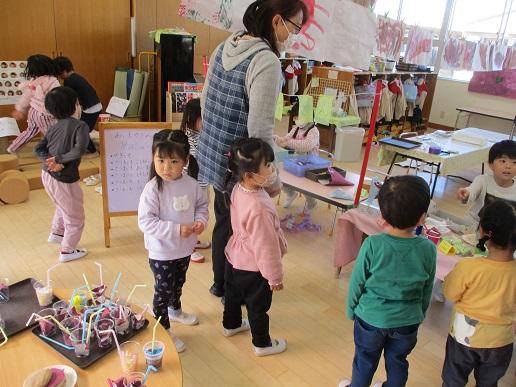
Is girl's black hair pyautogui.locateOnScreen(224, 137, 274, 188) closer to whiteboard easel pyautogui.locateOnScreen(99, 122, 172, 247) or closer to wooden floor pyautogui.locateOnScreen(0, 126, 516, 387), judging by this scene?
wooden floor pyautogui.locateOnScreen(0, 126, 516, 387)

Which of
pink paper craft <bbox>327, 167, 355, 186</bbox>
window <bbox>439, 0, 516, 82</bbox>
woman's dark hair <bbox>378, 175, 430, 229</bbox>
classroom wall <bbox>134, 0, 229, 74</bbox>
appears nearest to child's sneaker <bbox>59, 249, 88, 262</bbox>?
pink paper craft <bbox>327, 167, 355, 186</bbox>

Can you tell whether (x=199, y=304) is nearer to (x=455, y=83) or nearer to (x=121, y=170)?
(x=121, y=170)

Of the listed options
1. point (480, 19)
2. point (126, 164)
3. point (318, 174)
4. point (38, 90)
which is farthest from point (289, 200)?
point (480, 19)

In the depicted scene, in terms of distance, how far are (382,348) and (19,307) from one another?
55.0 inches

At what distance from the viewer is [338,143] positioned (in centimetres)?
548

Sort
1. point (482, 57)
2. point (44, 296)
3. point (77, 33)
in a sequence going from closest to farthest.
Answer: point (44, 296) → point (482, 57) → point (77, 33)

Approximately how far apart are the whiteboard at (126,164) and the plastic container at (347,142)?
304 cm

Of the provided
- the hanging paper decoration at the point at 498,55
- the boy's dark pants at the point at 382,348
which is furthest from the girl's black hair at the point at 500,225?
the hanging paper decoration at the point at 498,55

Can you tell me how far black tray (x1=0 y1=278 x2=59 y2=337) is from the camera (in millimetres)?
1406

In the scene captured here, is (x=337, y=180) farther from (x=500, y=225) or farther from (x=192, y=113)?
(x=500, y=225)

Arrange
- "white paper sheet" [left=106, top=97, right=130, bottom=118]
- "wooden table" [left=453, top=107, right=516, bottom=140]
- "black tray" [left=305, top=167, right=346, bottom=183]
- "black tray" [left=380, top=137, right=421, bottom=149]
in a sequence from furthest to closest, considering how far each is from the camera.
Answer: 1. "wooden table" [left=453, top=107, right=516, bottom=140]
2. "white paper sheet" [left=106, top=97, right=130, bottom=118]
3. "black tray" [left=380, top=137, right=421, bottom=149]
4. "black tray" [left=305, top=167, right=346, bottom=183]

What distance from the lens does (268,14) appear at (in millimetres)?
1854

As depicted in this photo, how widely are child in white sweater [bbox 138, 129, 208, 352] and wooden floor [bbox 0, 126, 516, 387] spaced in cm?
43

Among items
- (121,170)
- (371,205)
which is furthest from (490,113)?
(121,170)
